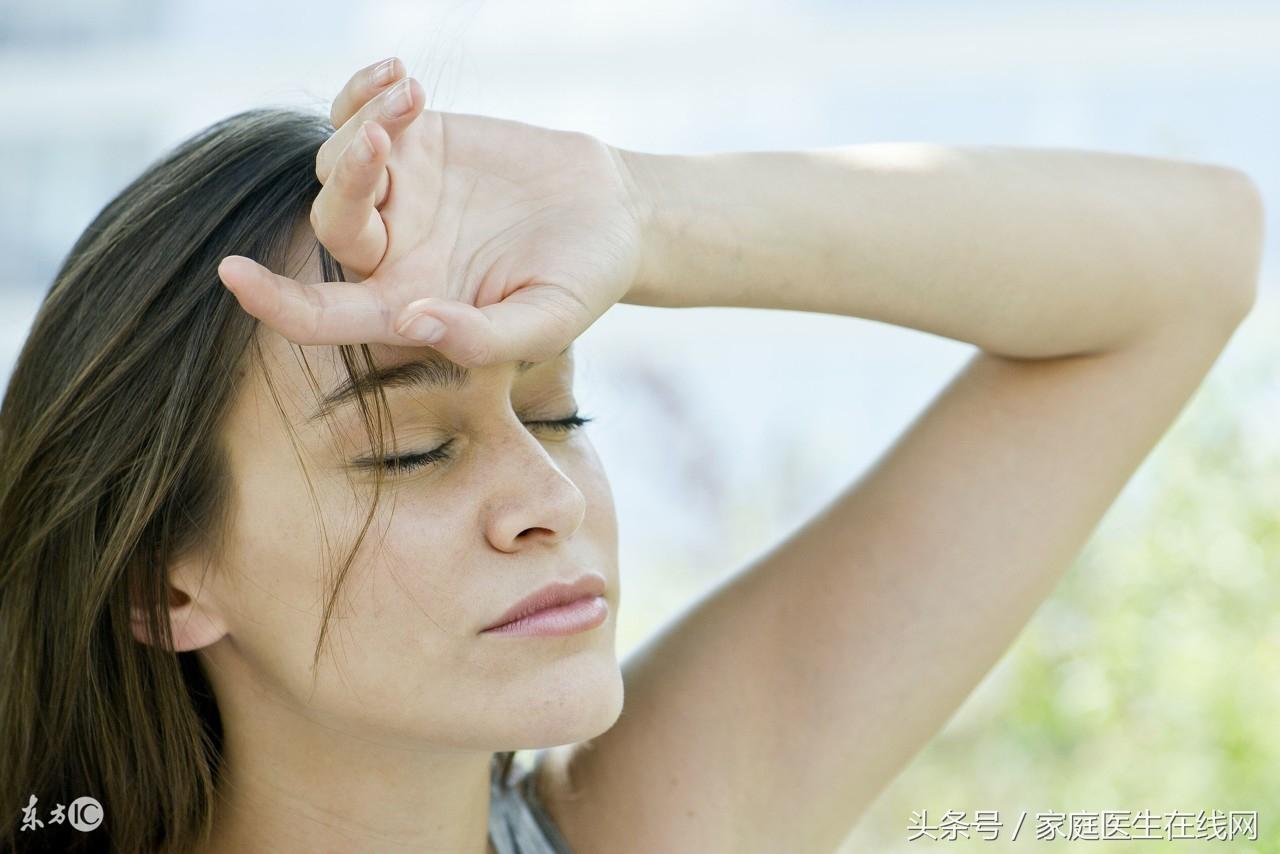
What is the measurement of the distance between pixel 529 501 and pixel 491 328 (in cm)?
23

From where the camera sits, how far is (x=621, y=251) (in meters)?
1.06

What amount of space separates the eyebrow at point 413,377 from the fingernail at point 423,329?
8.0 inches

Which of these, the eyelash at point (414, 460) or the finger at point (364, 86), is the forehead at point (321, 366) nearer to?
the eyelash at point (414, 460)

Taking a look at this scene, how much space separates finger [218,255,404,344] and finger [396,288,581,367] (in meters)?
0.02

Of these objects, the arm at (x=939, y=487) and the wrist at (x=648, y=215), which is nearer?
the wrist at (x=648, y=215)

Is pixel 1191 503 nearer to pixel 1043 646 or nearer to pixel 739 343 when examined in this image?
pixel 1043 646

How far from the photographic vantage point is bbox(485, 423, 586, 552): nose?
107 centimetres

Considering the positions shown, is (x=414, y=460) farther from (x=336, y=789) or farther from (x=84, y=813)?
(x=84, y=813)

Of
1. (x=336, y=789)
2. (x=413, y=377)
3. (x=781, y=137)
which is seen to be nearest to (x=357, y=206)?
(x=413, y=377)

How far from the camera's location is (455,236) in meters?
1.00

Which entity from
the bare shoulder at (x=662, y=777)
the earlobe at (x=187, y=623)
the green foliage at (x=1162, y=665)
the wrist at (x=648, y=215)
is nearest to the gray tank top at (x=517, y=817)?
the bare shoulder at (x=662, y=777)

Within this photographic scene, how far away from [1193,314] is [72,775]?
1.30 meters

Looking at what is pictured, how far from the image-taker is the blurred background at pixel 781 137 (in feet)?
10.5

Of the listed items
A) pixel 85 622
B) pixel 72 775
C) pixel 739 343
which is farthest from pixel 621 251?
pixel 739 343
